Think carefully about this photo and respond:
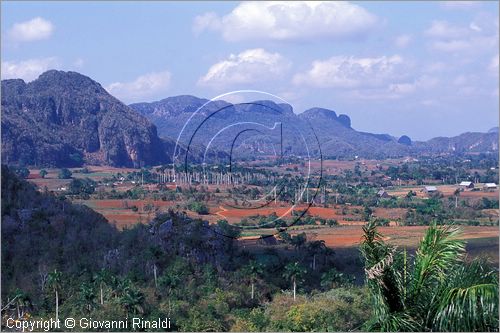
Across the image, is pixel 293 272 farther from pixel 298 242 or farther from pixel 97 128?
pixel 97 128

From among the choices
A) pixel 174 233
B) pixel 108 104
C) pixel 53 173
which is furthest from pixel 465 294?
pixel 108 104

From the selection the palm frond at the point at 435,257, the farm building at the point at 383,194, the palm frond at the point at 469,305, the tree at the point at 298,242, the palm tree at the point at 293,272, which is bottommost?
the palm tree at the point at 293,272

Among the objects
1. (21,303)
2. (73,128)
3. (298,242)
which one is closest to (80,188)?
(298,242)

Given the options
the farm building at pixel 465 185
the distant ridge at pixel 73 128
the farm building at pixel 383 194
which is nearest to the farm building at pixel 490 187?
the farm building at pixel 465 185

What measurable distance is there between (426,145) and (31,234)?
13537 centimetres

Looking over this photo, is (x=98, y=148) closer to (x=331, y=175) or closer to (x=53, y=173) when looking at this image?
(x=53, y=173)

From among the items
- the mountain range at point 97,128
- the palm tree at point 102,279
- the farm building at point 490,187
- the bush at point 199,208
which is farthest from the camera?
the farm building at point 490,187

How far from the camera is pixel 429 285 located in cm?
498

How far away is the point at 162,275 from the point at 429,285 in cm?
1637

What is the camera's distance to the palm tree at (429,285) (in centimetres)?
463

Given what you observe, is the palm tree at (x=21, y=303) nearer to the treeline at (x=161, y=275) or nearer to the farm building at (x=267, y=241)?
the treeline at (x=161, y=275)

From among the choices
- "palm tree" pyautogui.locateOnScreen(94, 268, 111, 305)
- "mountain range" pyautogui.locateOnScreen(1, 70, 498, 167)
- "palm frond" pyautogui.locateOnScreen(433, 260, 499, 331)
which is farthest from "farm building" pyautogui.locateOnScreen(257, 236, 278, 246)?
"palm frond" pyautogui.locateOnScreen(433, 260, 499, 331)

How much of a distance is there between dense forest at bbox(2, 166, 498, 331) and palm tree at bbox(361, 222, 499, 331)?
7391 mm

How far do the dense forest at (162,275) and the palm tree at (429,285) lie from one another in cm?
739
